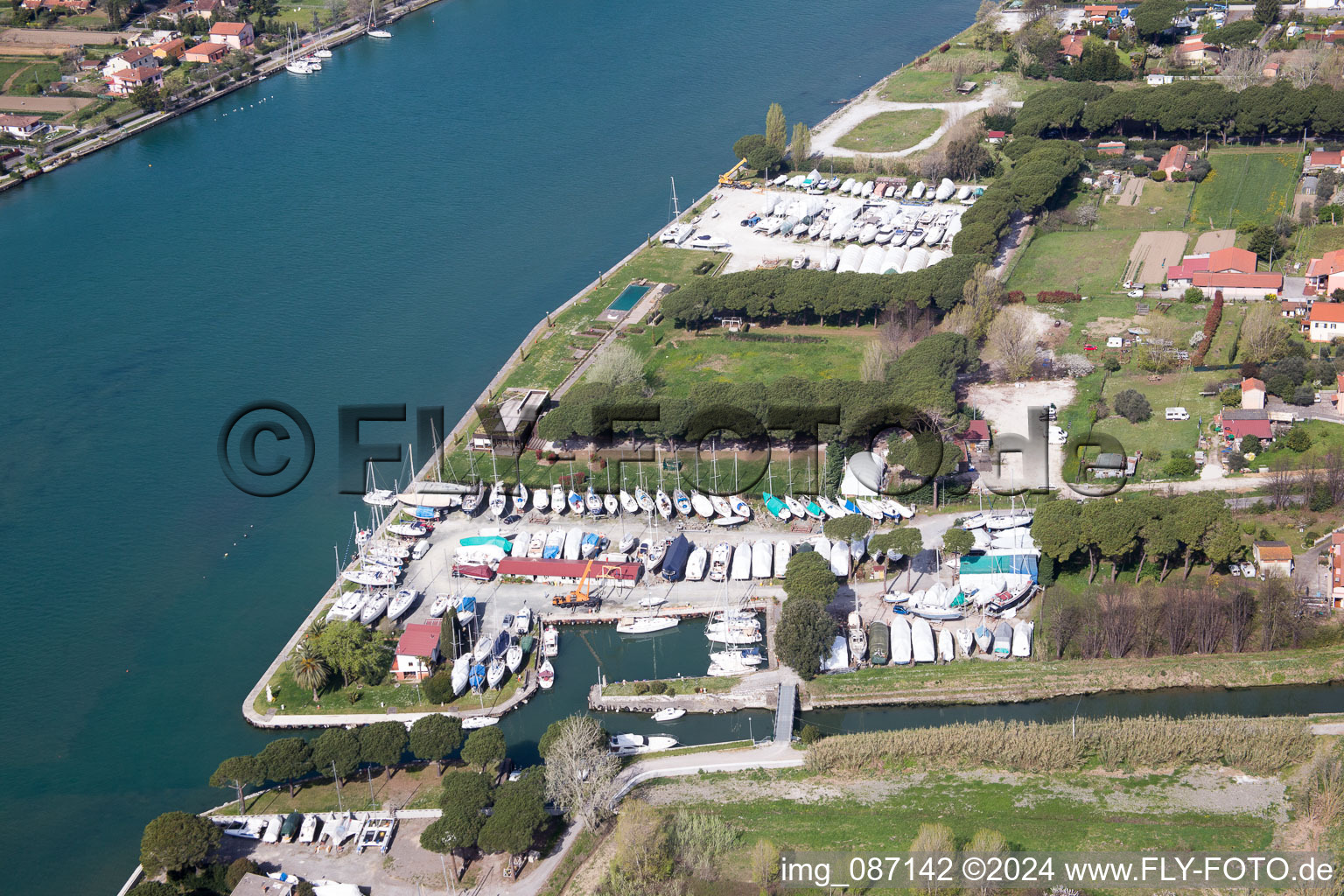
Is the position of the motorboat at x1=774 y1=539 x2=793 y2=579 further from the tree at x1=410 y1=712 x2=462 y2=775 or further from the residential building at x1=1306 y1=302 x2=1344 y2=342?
the residential building at x1=1306 y1=302 x2=1344 y2=342

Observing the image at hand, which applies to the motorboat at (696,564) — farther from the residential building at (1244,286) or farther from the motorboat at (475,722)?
the residential building at (1244,286)

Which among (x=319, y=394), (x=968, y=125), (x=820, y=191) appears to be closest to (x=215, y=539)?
(x=319, y=394)

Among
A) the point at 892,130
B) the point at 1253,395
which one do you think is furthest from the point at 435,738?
the point at 892,130

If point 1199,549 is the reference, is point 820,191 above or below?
above

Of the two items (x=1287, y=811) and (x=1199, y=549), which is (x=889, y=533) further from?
(x=1287, y=811)

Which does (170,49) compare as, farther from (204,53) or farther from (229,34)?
(229,34)

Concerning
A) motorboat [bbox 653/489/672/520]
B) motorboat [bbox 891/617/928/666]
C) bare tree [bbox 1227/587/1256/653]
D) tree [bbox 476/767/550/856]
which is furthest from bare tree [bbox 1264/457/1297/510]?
tree [bbox 476/767/550/856]

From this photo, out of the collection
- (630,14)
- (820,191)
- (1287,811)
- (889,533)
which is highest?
(630,14)

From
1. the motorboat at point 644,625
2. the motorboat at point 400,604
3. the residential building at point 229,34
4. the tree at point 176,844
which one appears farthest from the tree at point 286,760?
the residential building at point 229,34
